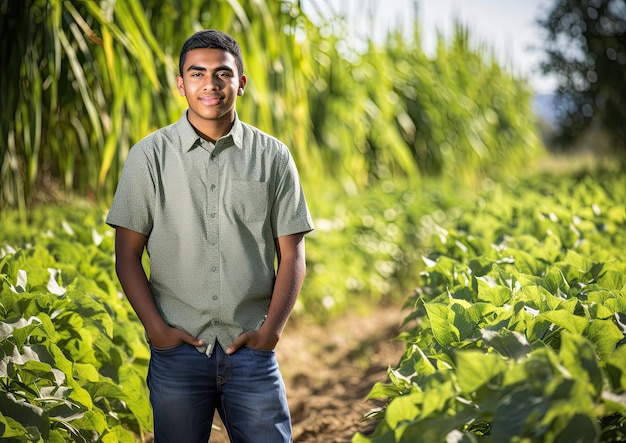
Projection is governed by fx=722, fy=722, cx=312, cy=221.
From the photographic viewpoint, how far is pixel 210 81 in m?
1.87

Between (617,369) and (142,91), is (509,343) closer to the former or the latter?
(617,369)

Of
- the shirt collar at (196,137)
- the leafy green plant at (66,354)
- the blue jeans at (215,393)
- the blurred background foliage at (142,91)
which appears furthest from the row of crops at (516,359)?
the blurred background foliage at (142,91)

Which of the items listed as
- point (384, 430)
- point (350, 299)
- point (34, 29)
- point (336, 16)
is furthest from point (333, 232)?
point (384, 430)

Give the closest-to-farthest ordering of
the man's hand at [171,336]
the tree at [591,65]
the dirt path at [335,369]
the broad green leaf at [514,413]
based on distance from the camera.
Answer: the broad green leaf at [514,413] < the man's hand at [171,336] < the dirt path at [335,369] < the tree at [591,65]

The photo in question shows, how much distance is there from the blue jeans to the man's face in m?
0.62

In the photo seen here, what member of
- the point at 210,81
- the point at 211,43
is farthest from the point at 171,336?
the point at 211,43

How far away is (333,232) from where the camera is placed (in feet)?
20.7

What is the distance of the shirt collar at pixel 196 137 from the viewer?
1920 millimetres

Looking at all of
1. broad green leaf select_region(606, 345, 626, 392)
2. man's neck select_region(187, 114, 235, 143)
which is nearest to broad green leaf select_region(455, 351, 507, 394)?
broad green leaf select_region(606, 345, 626, 392)

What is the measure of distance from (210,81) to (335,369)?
3530 mm

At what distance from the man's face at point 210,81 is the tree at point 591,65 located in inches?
384

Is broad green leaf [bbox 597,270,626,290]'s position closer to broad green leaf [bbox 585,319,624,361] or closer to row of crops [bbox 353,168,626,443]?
row of crops [bbox 353,168,626,443]

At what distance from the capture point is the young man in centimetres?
187

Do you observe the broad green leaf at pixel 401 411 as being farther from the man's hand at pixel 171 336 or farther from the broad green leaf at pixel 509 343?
the man's hand at pixel 171 336
